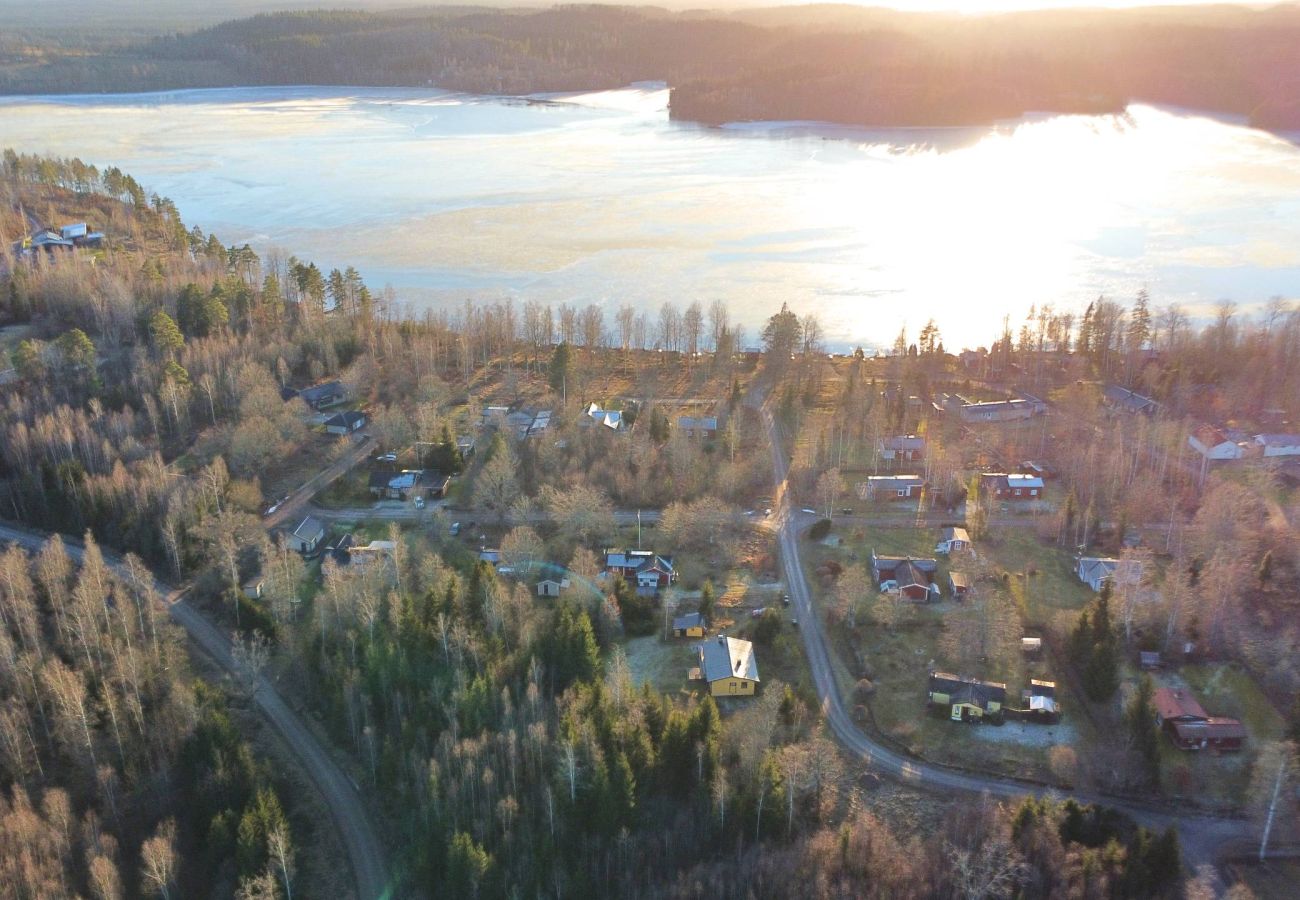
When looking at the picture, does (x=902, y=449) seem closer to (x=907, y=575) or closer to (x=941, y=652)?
(x=907, y=575)

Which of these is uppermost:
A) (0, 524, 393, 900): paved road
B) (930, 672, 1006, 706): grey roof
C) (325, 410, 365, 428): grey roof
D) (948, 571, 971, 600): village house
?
(325, 410, 365, 428): grey roof

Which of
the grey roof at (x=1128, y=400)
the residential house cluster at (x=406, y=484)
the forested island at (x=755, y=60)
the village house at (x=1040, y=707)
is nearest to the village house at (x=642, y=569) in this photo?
the residential house cluster at (x=406, y=484)

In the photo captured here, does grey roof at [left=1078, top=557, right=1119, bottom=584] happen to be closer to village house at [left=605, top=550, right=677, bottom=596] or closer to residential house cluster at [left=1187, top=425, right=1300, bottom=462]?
residential house cluster at [left=1187, top=425, right=1300, bottom=462]

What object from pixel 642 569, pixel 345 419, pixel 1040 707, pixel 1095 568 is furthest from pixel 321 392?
pixel 1040 707

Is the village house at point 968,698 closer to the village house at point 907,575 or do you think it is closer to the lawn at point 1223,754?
the lawn at point 1223,754

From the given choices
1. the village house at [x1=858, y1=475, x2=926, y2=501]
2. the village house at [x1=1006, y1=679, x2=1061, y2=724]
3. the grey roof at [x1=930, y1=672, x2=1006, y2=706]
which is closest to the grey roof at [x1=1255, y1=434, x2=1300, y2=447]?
the village house at [x1=858, y1=475, x2=926, y2=501]
